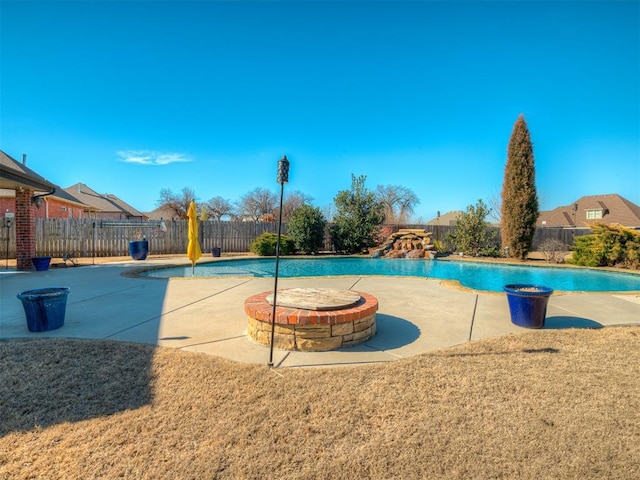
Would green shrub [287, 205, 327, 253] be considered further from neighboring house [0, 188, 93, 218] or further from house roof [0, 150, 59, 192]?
neighboring house [0, 188, 93, 218]

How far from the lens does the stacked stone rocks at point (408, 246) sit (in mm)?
15713

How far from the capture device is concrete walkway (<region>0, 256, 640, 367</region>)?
342cm

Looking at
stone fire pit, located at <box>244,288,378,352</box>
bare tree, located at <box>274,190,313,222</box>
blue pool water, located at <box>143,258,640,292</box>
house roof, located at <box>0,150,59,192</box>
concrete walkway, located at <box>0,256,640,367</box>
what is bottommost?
blue pool water, located at <box>143,258,640,292</box>

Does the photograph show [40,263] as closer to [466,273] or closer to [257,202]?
[466,273]

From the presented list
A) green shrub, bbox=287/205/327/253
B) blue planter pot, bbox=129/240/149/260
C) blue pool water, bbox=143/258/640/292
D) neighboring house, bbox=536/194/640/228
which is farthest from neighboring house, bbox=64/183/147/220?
neighboring house, bbox=536/194/640/228

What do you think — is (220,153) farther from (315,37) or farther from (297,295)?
(297,295)

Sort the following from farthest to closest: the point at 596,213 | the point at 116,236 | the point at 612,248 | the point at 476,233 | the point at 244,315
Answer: the point at 596,213
the point at 476,233
the point at 116,236
the point at 612,248
the point at 244,315

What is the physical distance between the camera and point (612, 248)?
39.0ft

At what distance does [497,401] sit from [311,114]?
52.4 ft

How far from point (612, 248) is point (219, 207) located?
36441mm

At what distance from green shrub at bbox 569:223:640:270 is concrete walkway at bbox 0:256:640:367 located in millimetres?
7365

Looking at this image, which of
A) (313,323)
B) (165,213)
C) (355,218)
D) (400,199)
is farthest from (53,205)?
(400,199)

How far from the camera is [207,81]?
11.7 m

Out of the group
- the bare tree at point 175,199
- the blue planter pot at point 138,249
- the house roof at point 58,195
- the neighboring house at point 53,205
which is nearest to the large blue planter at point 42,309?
the house roof at point 58,195
